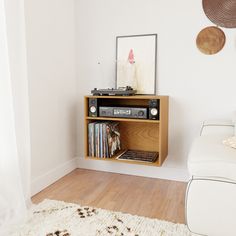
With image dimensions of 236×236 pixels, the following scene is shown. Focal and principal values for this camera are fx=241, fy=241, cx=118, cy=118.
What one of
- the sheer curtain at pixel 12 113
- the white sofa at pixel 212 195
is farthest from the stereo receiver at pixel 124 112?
the white sofa at pixel 212 195

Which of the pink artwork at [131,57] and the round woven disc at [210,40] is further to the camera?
the pink artwork at [131,57]

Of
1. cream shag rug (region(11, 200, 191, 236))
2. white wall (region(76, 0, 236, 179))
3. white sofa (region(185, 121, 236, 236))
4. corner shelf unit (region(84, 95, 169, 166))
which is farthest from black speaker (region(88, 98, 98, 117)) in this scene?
white sofa (region(185, 121, 236, 236))

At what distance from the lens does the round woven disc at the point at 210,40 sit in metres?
1.99

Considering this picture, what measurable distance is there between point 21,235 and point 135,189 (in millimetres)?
972

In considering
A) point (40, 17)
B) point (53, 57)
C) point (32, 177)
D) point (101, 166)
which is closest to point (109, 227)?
point (32, 177)

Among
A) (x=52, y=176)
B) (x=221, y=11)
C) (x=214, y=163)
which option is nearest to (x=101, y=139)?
(x=52, y=176)

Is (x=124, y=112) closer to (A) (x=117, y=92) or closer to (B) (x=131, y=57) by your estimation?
(A) (x=117, y=92)

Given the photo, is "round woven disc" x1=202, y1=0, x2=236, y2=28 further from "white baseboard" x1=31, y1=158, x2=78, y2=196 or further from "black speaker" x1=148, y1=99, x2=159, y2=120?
"white baseboard" x1=31, y1=158, x2=78, y2=196

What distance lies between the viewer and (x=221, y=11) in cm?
197

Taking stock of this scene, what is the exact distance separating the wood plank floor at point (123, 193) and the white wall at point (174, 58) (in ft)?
0.65

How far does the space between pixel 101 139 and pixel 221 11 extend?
1463mm

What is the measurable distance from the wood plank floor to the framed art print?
85 cm

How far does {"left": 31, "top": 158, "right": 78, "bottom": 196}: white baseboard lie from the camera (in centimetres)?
196

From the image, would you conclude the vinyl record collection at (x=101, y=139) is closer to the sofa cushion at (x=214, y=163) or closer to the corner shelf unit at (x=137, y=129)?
the corner shelf unit at (x=137, y=129)
